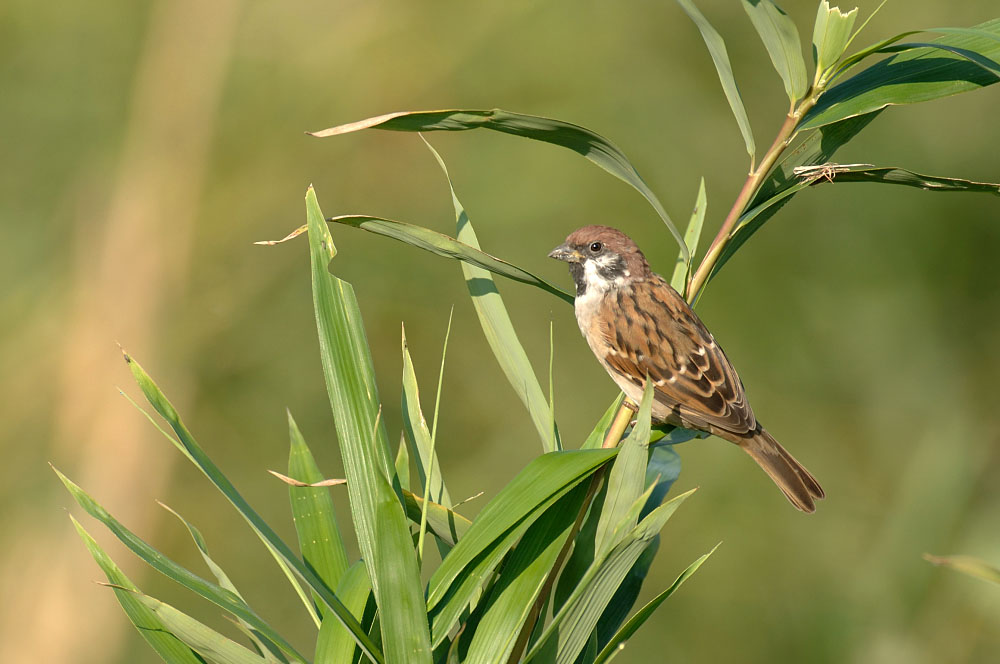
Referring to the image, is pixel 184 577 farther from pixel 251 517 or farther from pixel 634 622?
pixel 634 622

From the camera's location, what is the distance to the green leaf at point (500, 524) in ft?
3.49

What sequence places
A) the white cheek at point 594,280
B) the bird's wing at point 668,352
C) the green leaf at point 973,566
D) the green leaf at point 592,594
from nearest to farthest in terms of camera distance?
1. the green leaf at point 973,566
2. the green leaf at point 592,594
3. the bird's wing at point 668,352
4. the white cheek at point 594,280

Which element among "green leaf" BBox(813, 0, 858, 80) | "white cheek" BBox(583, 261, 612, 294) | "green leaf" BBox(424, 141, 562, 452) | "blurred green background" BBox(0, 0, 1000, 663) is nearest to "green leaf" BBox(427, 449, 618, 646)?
"green leaf" BBox(424, 141, 562, 452)

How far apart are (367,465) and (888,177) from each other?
2.81 feet

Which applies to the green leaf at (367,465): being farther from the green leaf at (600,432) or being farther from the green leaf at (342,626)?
the green leaf at (600,432)

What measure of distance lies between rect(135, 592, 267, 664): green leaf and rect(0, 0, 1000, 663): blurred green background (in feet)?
10.1

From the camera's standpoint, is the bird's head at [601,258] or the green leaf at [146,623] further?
the bird's head at [601,258]

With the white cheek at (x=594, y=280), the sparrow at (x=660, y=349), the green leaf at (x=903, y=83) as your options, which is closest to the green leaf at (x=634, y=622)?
the green leaf at (x=903, y=83)

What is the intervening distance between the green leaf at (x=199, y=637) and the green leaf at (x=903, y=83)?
1.10 m

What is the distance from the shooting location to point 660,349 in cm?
255

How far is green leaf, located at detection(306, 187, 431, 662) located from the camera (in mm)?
1063

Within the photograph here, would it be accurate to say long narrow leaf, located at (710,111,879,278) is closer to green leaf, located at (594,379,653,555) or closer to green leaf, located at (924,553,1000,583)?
green leaf, located at (594,379,653,555)

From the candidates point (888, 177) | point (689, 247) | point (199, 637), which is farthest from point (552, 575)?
point (888, 177)

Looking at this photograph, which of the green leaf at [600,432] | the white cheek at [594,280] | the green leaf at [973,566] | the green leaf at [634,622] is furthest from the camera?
the white cheek at [594,280]
